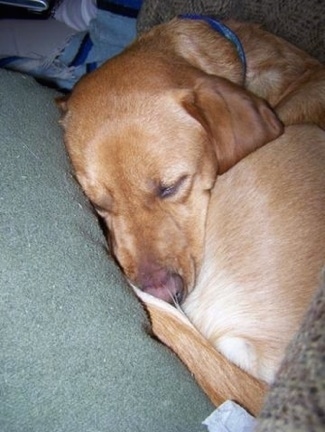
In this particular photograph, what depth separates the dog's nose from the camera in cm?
159

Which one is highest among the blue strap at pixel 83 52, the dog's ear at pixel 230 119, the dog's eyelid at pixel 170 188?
the dog's ear at pixel 230 119

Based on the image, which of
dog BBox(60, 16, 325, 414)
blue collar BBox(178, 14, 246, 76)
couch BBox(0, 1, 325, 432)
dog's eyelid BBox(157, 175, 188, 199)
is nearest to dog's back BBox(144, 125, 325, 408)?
dog BBox(60, 16, 325, 414)

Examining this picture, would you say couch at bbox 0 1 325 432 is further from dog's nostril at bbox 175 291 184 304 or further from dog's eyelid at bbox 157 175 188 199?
dog's eyelid at bbox 157 175 188 199

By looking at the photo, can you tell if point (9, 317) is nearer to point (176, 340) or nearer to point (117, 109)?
point (176, 340)

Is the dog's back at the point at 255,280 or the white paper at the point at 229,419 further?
the dog's back at the point at 255,280

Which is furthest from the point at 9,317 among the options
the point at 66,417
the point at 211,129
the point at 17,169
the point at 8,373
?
the point at 211,129

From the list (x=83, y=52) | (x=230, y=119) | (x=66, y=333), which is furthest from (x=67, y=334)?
(x=83, y=52)

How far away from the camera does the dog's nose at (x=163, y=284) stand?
5.21 feet

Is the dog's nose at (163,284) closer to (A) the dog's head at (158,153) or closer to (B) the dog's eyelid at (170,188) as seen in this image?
(A) the dog's head at (158,153)

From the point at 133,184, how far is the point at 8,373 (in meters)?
0.81

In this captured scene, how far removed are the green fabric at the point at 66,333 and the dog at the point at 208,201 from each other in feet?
0.54

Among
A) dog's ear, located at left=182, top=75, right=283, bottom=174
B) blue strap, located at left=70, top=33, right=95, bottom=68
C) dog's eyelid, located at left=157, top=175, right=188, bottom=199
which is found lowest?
blue strap, located at left=70, top=33, right=95, bottom=68

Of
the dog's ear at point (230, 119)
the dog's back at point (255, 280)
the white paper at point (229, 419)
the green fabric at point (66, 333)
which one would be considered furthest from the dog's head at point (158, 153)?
the white paper at point (229, 419)

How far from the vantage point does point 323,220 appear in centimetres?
148
